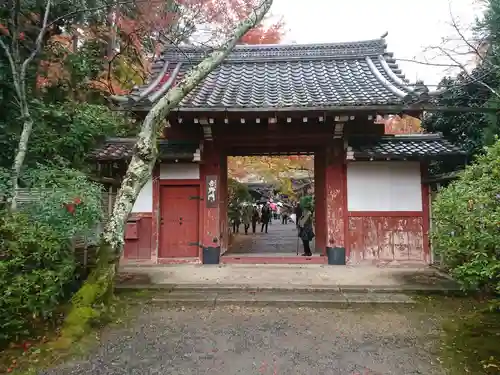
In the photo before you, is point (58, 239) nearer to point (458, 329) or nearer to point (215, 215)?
point (215, 215)

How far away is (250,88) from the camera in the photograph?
909 cm

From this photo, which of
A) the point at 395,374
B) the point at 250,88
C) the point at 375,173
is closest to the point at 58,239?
the point at 395,374

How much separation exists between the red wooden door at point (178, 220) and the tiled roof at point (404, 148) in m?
4.00

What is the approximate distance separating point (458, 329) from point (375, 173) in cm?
440

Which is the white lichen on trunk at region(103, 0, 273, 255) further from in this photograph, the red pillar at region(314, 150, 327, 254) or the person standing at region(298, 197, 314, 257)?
the person standing at region(298, 197, 314, 257)

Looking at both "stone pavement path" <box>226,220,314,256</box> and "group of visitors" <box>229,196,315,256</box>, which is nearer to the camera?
"group of visitors" <box>229,196,315,256</box>

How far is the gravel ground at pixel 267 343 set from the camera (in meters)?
3.62

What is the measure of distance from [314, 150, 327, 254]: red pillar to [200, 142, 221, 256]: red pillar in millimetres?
2720

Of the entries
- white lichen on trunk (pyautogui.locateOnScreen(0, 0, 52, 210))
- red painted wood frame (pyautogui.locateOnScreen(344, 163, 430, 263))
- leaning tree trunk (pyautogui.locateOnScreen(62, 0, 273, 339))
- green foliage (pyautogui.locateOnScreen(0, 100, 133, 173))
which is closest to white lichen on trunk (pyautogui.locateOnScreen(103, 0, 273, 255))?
leaning tree trunk (pyautogui.locateOnScreen(62, 0, 273, 339))

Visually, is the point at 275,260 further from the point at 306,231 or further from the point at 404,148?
the point at 404,148

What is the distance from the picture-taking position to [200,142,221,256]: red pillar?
8469 mm

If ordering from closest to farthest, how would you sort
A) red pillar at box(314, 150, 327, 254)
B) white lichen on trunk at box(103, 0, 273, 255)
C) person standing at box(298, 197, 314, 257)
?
white lichen on trunk at box(103, 0, 273, 255) → red pillar at box(314, 150, 327, 254) → person standing at box(298, 197, 314, 257)

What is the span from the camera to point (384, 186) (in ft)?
Answer: 27.5

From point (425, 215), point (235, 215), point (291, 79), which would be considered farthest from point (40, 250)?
point (235, 215)
